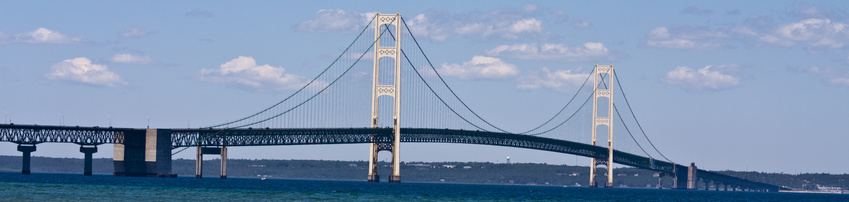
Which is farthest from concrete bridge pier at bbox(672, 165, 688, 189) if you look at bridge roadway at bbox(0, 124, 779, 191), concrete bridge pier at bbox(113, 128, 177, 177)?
concrete bridge pier at bbox(113, 128, 177, 177)

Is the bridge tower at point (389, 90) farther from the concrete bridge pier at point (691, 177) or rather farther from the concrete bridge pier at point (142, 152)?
the concrete bridge pier at point (691, 177)

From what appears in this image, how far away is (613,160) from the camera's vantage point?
169 m

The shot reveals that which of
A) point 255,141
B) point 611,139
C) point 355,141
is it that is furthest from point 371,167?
point 611,139

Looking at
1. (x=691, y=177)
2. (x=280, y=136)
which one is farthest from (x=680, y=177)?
(x=280, y=136)

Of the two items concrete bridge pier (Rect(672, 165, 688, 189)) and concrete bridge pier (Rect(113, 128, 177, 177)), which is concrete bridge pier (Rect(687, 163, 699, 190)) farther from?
concrete bridge pier (Rect(113, 128, 177, 177))

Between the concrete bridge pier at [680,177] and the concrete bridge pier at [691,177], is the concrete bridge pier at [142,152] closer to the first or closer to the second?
the concrete bridge pier at [680,177]

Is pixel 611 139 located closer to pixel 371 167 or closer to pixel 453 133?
pixel 453 133

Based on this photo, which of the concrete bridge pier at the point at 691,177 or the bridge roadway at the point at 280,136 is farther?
the concrete bridge pier at the point at 691,177

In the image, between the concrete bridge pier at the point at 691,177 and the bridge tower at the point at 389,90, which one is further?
the concrete bridge pier at the point at 691,177

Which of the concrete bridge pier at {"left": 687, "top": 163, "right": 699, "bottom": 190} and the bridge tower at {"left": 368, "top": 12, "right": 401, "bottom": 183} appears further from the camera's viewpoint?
the concrete bridge pier at {"left": 687, "top": 163, "right": 699, "bottom": 190}

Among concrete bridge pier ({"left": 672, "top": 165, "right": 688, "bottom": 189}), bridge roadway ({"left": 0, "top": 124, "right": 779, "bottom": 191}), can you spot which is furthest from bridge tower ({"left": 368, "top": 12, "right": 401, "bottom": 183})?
concrete bridge pier ({"left": 672, "top": 165, "right": 688, "bottom": 189})

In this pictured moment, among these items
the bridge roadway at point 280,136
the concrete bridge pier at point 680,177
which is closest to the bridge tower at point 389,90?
the bridge roadway at point 280,136

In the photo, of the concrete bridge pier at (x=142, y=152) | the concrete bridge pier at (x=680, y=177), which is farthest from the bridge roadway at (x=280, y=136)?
the concrete bridge pier at (x=680, y=177)

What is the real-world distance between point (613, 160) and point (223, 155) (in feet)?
217
